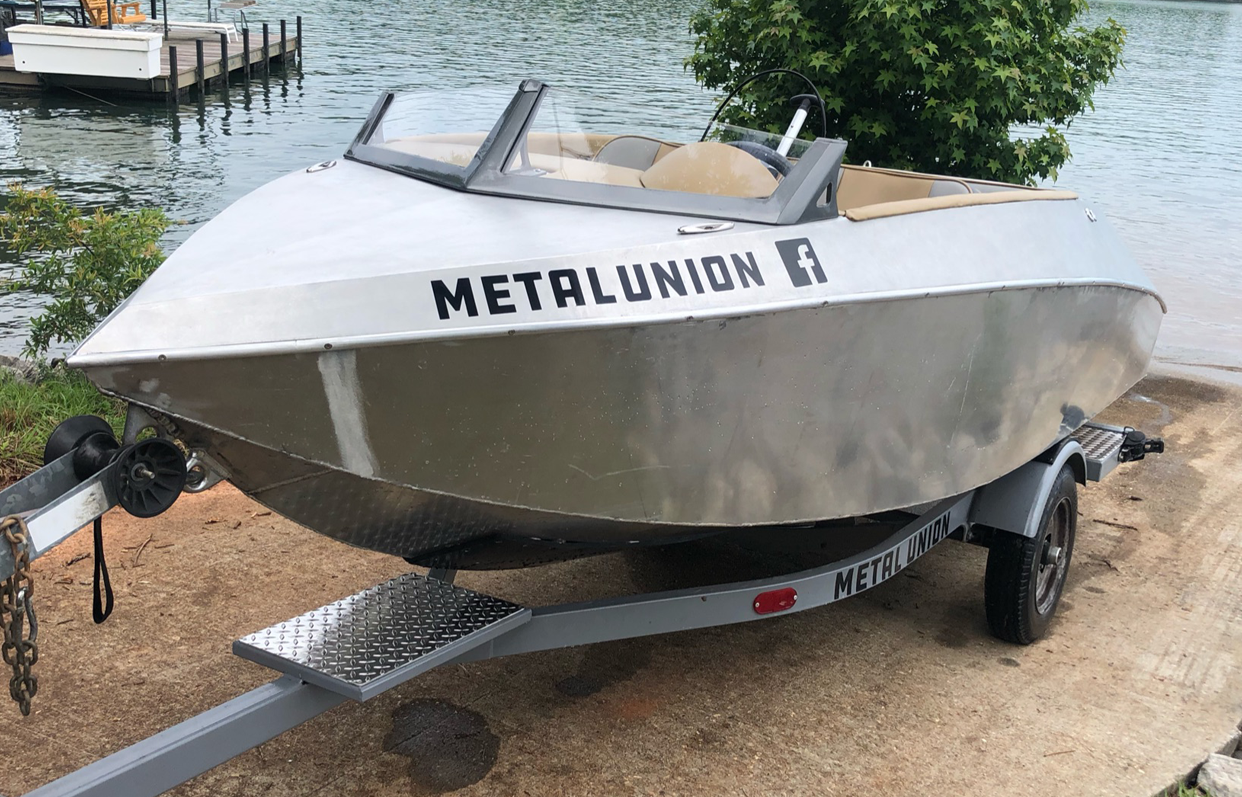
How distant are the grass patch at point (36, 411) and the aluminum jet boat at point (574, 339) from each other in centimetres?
249

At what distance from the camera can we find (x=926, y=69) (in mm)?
6727

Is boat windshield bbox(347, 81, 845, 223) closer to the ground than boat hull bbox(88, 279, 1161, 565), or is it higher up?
higher up

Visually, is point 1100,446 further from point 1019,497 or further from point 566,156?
point 566,156

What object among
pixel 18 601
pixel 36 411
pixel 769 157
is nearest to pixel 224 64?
pixel 36 411

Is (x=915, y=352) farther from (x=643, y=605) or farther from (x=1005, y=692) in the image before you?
(x=1005, y=692)

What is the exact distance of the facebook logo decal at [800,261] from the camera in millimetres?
2947

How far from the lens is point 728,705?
371cm

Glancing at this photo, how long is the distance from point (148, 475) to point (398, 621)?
89 cm

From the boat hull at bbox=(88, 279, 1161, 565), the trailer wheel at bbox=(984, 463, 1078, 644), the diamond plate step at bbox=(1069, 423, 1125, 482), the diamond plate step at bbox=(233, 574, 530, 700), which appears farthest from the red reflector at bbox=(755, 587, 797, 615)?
the diamond plate step at bbox=(1069, 423, 1125, 482)

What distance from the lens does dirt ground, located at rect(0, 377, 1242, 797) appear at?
10.9 feet

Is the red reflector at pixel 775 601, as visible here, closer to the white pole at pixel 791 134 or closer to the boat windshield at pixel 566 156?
the boat windshield at pixel 566 156

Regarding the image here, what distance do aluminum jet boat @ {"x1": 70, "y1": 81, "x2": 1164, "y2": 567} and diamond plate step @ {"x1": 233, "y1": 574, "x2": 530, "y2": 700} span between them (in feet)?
0.45

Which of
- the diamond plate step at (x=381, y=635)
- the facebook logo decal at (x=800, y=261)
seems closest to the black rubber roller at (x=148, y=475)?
the diamond plate step at (x=381, y=635)

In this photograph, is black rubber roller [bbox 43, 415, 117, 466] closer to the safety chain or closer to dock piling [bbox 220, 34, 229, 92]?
the safety chain
